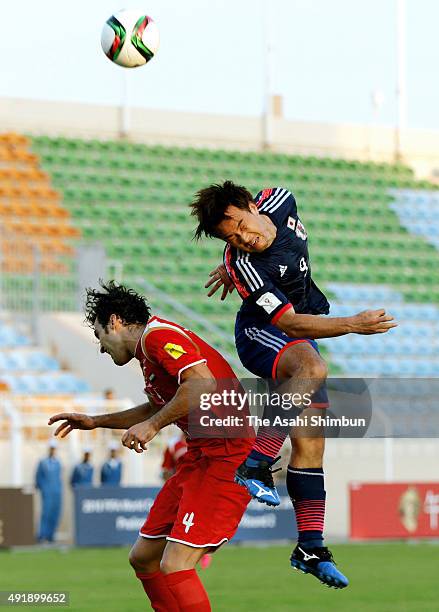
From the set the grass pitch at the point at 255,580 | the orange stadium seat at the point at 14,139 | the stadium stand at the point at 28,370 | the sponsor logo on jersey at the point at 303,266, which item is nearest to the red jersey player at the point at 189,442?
the sponsor logo on jersey at the point at 303,266

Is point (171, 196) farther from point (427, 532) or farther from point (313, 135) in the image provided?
point (427, 532)

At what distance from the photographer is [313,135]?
31.9 meters

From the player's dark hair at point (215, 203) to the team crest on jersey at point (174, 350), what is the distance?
56 cm

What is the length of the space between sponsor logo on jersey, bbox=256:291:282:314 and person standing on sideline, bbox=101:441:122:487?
1237cm

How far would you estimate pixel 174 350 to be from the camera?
6.43 meters

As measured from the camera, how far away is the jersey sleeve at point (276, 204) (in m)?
6.57

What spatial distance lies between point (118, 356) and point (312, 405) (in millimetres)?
1033

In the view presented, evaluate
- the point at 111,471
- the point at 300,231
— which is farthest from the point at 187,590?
the point at 111,471

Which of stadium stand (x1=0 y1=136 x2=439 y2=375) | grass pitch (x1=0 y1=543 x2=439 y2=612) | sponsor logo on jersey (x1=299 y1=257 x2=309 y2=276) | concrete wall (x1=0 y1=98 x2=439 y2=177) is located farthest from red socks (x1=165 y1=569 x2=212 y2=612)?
concrete wall (x1=0 y1=98 x2=439 y2=177)

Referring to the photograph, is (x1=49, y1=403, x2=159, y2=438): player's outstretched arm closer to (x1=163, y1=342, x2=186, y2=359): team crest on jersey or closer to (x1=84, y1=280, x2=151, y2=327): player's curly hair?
(x1=84, y1=280, x2=151, y2=327): player's curly hair

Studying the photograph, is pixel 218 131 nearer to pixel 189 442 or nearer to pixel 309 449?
pixel 189 442

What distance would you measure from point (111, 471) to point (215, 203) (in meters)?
12.6

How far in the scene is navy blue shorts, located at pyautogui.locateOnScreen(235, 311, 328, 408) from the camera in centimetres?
652

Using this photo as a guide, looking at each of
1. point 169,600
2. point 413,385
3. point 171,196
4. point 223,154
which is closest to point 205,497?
point 169,600
